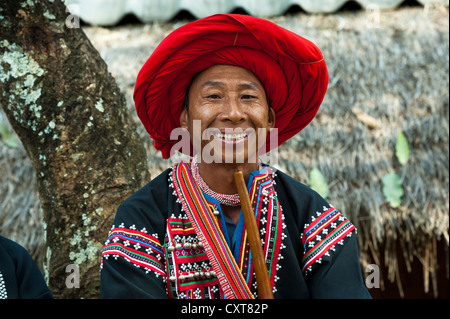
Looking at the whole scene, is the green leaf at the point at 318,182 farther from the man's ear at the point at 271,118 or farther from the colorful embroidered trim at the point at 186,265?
the colorful embroidered trim at the point at 186,265

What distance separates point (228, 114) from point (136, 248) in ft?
1.82

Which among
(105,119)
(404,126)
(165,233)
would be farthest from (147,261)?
(404,126)

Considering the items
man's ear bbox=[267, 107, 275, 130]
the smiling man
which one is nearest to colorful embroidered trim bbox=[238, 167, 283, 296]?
the smiling man

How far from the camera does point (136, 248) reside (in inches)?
71.8

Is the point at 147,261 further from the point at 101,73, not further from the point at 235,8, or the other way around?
the point at 235,8

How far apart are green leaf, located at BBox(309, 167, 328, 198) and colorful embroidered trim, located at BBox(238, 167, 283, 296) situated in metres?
1.82

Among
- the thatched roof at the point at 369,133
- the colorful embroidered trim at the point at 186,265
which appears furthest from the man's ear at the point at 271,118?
the thatched roof at the point at 369,133

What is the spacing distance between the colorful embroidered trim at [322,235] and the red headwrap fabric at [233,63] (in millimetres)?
466

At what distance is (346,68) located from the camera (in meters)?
4.26

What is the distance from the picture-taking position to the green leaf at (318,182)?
3.88 meters

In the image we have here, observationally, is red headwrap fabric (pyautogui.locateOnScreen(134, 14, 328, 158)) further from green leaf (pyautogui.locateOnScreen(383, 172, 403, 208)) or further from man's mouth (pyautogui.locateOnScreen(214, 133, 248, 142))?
green leaf (pyautogui.locateOnScreen(383, 172, 403, 208))

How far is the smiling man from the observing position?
186 cm

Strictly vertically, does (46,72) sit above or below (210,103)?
above
